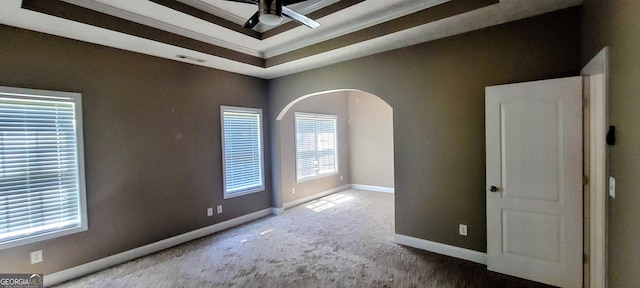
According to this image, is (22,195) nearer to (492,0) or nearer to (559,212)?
(492,0)

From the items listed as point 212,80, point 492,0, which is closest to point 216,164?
point 212,80

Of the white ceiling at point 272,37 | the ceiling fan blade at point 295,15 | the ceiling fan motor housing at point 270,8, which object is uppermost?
the white ceiling at point 272,37

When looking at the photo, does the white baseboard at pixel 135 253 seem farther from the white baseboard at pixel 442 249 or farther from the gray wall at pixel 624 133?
the gray wall at pixel 624 133

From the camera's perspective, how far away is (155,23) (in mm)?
3035

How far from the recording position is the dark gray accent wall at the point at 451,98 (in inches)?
105

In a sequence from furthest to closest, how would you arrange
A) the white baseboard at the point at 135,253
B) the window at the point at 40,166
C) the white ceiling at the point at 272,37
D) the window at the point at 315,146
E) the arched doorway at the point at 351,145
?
the window at the point at 315,146 < the arched doorway at the point at 351,145 < the white baseboard at the point at 135,253 < the window at the point at 40,166 < the white ceiling at the point at 272,37

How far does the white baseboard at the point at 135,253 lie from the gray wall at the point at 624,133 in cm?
435

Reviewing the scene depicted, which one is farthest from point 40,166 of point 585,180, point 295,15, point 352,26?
point 585,180

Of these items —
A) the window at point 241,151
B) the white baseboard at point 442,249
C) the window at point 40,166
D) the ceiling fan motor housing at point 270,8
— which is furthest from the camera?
the window at point 241,151

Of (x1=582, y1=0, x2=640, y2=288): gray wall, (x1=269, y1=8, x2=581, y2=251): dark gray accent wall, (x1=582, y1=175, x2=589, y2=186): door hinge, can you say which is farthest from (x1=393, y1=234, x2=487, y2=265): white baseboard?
(x1=582, y1=0, x2=640, y2=288): gray wall

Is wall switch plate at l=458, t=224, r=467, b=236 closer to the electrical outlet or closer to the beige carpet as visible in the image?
the electrical outlet

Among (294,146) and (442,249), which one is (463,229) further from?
(294,146)

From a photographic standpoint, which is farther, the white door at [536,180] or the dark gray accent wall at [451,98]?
the dark gray accent wall at [451,98]

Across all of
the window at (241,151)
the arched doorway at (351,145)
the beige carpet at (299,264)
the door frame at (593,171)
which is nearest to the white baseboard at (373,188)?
the arched doorway at (351,145)
